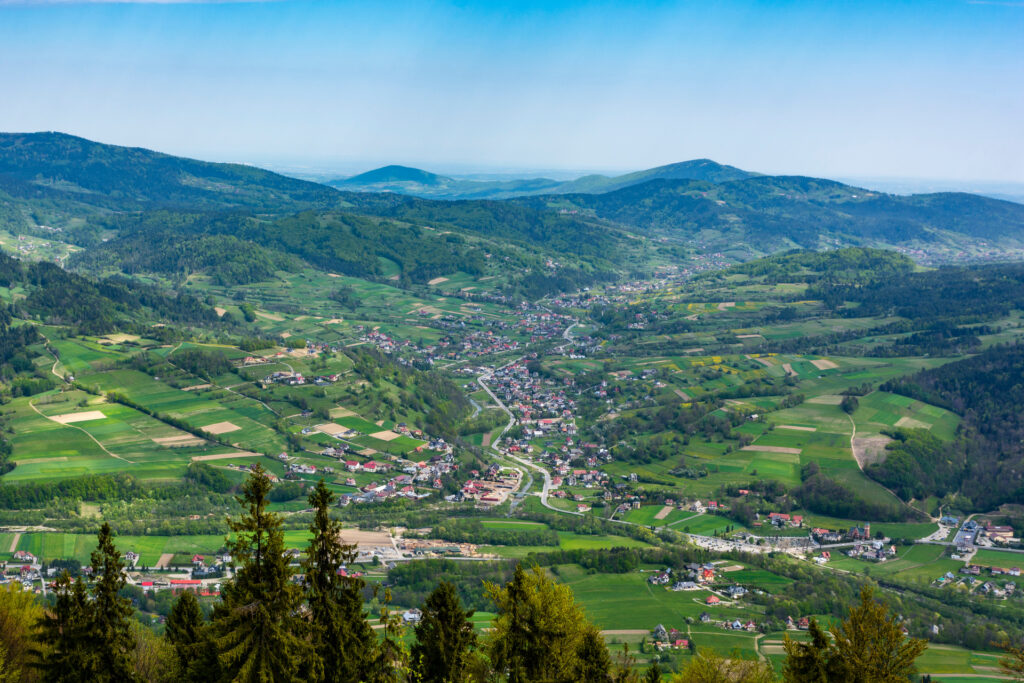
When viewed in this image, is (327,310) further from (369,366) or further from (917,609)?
(917,609)

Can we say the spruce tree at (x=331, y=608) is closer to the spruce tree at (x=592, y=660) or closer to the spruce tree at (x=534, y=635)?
the spruce tree at (x=534, y=635)

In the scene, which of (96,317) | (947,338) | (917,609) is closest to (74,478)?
(96,317)

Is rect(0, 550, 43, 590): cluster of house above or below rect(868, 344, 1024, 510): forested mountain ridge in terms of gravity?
below

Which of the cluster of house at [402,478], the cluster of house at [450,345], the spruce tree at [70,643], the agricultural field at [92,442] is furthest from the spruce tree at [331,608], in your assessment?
the cluster of house at [450,345]

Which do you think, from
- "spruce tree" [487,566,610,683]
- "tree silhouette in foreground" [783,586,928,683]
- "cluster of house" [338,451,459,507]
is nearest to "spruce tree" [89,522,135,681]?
"spruce tree" [487,566,610,683]

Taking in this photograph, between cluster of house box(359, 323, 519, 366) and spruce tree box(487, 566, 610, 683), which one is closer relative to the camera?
spruce tree box(487, 566, 610, 683)

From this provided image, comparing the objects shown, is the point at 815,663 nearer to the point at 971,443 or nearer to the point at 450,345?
the point at 971,443

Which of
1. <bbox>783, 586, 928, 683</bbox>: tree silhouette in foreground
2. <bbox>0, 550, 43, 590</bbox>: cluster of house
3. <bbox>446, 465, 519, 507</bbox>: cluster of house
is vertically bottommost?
<bbox>446, 465, 519, 507</bbox>: cluster of house

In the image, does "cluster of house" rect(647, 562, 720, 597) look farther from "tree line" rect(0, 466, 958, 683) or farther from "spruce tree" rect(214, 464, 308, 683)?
"spruce tree" rect(214, 464, 308, 683)
